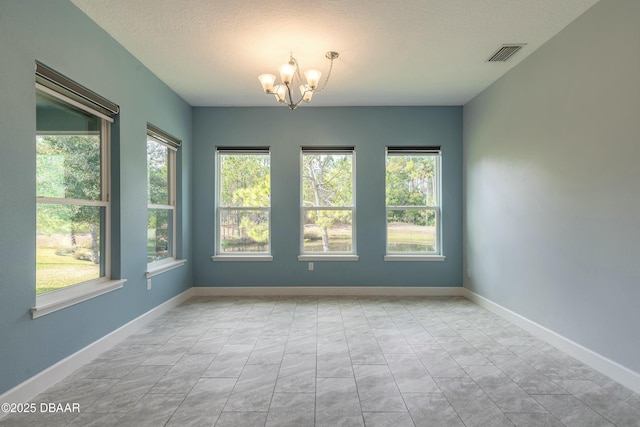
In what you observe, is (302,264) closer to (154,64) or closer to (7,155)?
(154,64)

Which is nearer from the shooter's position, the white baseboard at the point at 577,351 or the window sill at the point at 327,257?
the white baseboard at the point at 577,351

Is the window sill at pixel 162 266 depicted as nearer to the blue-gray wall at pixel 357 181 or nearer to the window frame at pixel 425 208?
the blue-gray wall at pixel 357 181

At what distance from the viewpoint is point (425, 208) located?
4793mm

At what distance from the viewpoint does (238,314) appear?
12.4 ft

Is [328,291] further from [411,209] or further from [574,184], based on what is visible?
[574,184]

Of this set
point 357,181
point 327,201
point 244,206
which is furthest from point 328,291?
point 244,206

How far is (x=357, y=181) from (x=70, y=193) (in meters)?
3.36

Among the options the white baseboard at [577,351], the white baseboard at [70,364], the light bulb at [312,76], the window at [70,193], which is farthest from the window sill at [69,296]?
the white baseboard at [577,351]

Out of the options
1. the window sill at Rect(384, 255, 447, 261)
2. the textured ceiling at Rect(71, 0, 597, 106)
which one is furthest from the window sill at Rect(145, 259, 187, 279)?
the window sill at Rect(384, 255, 447, 261)

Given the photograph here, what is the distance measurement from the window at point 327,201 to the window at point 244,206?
1.95ft

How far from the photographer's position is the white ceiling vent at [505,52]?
119 inches

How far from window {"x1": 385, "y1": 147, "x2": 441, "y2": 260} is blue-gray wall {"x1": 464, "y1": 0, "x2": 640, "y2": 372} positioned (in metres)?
0.93

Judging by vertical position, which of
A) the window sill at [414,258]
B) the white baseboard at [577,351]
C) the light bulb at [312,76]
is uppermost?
the light bulb at [312,76]

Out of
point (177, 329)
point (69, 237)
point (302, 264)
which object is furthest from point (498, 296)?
point (69, 237)
